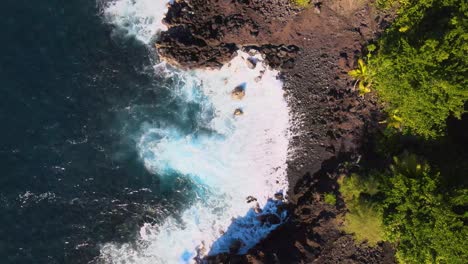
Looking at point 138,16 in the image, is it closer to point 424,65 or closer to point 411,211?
point 424,65

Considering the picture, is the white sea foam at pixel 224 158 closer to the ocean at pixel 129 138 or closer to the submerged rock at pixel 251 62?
the ocean at pixel 129 138

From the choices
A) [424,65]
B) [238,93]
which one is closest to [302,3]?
[238,93]

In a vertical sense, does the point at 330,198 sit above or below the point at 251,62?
below

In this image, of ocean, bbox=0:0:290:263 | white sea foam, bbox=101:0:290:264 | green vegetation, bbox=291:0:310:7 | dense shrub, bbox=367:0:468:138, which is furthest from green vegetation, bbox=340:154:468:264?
green vegetation, bbox=291:0:310:7

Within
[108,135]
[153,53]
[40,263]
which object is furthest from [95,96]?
[40,263]

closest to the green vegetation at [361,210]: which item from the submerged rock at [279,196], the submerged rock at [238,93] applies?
the submerged rock at [279,196]

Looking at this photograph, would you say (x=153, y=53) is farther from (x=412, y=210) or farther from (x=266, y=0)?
(x=412, y=210)
